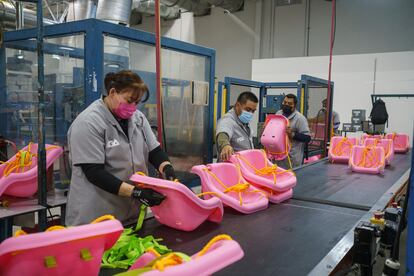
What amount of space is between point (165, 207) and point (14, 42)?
81.3 inches

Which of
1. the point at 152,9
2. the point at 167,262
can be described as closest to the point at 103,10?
the point at 152,9

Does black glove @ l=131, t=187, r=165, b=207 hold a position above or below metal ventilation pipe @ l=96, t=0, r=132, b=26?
below

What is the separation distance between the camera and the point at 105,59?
7.80ft

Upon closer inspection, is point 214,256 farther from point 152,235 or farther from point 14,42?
point 14,42

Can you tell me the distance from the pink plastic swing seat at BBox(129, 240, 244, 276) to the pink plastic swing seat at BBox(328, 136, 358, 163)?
10.7 ft

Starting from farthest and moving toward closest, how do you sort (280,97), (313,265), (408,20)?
(408,20) < (280,97) < (313,265)

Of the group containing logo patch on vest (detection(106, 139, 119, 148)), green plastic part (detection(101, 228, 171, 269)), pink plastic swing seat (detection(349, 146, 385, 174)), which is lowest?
green plastic part (detection(101, 228, 171, 269))

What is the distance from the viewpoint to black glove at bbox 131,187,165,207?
4.97 feet

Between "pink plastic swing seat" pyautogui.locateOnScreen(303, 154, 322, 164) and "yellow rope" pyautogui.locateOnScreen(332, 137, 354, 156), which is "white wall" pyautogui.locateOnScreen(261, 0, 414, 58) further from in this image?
"yellow rope" pyautogui.locateOnScreen(332, 137, 354, 156)

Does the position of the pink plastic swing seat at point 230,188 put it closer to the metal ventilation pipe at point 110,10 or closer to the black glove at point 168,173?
the black glove at point 168,173

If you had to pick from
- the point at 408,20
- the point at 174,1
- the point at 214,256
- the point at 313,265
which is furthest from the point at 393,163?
the point at 174,1

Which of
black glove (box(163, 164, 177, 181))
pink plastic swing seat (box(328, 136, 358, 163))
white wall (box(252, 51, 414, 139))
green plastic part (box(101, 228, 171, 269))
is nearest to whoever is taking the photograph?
green plastic part (box(101, 228, 171, 269))

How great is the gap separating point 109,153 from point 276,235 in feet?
2.85

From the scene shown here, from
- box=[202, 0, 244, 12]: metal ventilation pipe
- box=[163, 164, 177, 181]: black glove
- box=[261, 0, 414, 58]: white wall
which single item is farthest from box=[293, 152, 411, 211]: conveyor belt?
box=[202, 0, 244, 12]: metal ventilation pipe
